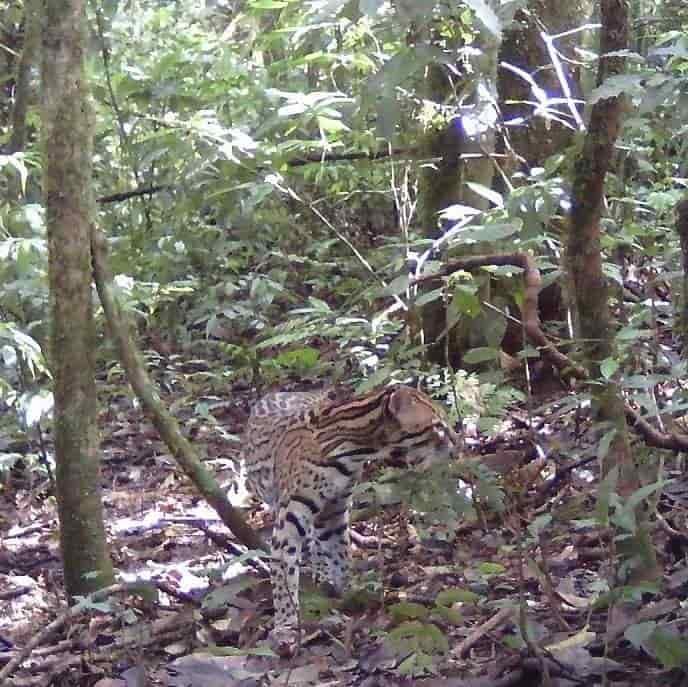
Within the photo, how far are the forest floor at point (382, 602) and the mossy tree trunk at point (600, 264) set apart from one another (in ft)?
0.83

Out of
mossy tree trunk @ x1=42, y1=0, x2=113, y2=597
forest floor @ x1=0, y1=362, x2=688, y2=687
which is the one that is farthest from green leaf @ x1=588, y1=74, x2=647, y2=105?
mossy tree trunk @ x1=42, y1=0, x2=113, y2=597

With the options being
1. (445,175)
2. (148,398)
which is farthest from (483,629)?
(445,175)

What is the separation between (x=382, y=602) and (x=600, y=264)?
1.94 meters

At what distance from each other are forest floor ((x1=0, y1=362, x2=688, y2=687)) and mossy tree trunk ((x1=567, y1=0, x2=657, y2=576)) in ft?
0.83

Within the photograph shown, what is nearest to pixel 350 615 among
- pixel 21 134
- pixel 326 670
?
pixel 326 670

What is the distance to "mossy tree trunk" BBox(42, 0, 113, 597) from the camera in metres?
4.70

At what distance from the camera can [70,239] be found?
470 cm

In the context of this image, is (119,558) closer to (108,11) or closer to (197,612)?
(197,612)

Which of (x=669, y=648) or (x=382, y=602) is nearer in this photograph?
(x=669, y=648)

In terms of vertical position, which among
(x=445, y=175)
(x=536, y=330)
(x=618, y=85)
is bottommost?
(x=536, y=330)

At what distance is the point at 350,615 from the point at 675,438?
1758 millimetres

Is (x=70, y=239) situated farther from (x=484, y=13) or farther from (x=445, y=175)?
(x=445, y=175)

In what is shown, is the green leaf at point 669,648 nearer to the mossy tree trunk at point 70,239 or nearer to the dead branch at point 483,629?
the dead branch at point 483,629

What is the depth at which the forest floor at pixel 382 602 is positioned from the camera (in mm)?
3502
